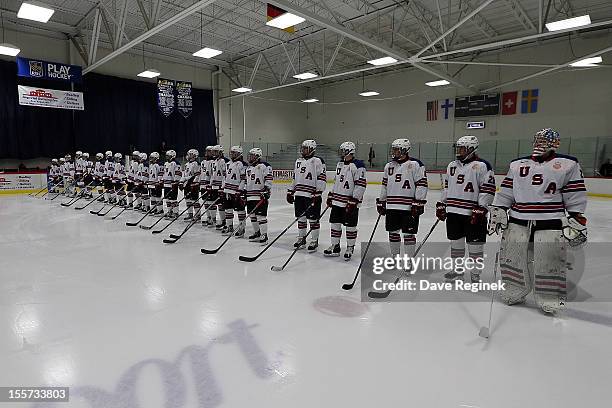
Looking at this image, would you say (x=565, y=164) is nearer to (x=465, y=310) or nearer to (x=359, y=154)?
(x=465, y=310)

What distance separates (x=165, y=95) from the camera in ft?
46.6

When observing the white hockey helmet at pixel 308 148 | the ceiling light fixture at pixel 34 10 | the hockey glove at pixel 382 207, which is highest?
the ceiling light fixture at pixel 34 10

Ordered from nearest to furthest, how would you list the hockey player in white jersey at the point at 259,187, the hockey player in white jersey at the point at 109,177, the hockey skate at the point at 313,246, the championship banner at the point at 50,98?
the hockey skate at the point at 313,246 → the hockey player in white jersey at the point at 259,187 → the hockey player in white jersey at the point at 109,177 → the championship banner at the point at 50,98

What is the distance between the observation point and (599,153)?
490 inches

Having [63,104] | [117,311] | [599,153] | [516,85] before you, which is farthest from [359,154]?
[117,311]

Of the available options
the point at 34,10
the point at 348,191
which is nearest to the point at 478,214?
the point at 348,191

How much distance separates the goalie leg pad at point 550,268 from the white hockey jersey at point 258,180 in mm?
3518

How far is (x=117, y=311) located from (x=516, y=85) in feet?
53.4

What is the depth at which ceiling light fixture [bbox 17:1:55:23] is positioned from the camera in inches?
289

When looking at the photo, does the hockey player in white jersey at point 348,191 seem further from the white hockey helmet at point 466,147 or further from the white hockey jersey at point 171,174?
the white hockey jersey at point 171,174

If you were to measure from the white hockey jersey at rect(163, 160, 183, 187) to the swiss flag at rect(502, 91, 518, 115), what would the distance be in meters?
13.3

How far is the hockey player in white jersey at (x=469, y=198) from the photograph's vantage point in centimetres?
345

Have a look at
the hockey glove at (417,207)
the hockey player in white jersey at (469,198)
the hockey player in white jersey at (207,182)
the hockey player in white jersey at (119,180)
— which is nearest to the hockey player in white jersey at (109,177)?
the hockey player in white jersey at (119,180)

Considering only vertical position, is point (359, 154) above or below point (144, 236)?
above
